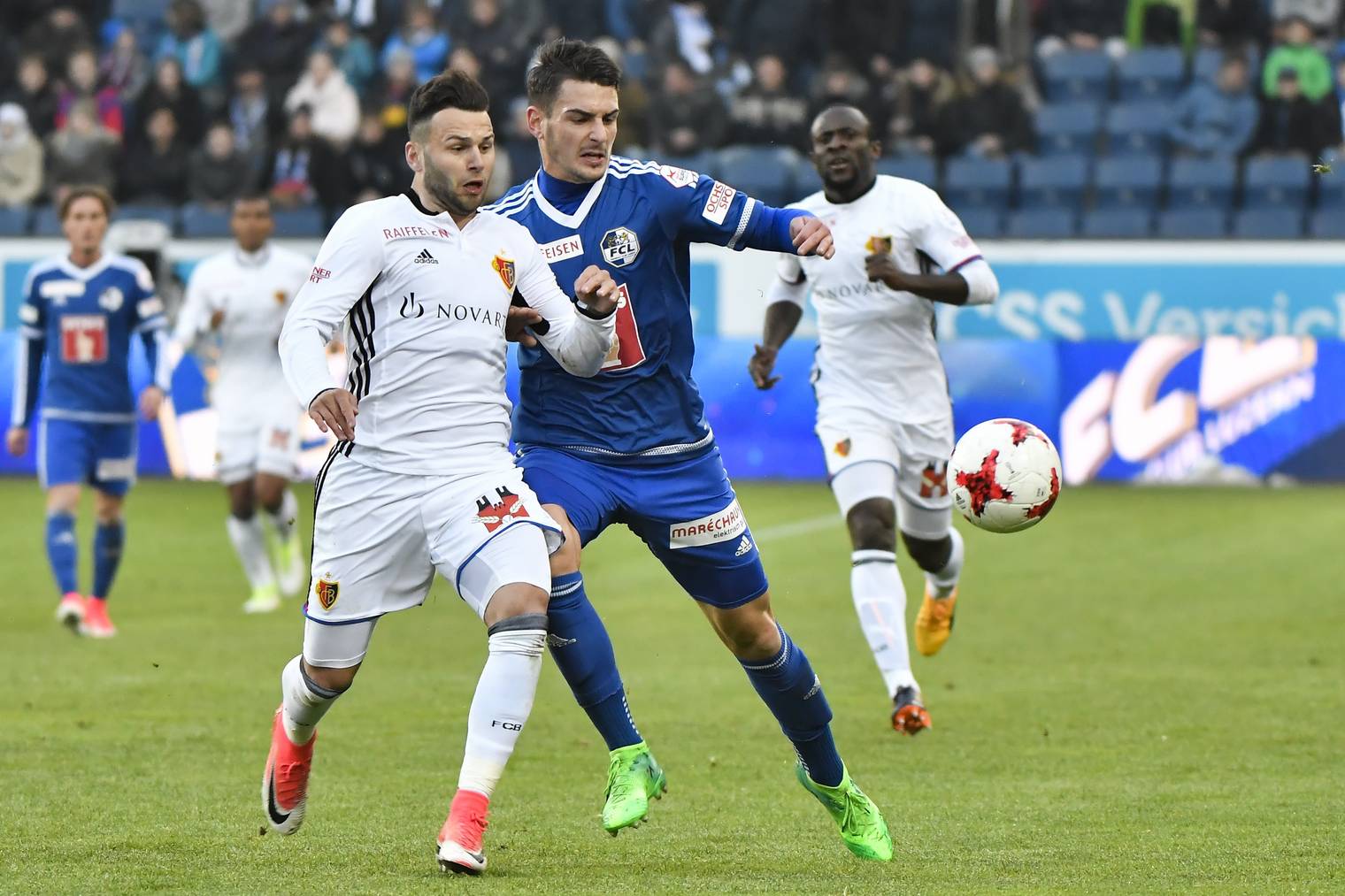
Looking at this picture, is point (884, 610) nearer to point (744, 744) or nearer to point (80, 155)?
point (744, 744)

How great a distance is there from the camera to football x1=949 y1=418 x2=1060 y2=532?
22.8ft

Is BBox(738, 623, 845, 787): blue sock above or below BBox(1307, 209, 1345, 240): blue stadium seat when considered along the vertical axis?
above

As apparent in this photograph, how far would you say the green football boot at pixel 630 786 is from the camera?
564 centimetres

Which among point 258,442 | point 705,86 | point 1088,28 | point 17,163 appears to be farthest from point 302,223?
point 258,442

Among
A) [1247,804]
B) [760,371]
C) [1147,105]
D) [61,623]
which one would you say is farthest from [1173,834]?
[1147,105]

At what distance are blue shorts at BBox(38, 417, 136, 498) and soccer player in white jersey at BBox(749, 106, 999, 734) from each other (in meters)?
4.44

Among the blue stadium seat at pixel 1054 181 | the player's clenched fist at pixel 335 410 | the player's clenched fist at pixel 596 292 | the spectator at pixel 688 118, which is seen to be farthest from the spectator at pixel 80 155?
the player's clenched fist at pixel 335 410

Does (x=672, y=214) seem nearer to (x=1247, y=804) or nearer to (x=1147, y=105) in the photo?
(x=1247, y=804)

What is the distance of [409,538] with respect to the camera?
5.62 m

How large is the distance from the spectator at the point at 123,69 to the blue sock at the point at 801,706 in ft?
59.0

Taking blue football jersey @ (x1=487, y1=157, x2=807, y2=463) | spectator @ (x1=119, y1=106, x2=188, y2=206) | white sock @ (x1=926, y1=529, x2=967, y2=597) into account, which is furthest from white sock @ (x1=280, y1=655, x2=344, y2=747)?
spectator @ (x1=119, y1=106, x2=188, y2=206)

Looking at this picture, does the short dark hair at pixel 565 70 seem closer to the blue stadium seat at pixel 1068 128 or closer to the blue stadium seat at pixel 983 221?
the blue stadium seat at pixel 983 221

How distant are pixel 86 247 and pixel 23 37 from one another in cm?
1296

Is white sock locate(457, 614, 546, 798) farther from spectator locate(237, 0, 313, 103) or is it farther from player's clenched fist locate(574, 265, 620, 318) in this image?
spectator locate(237, 0, 313, 103)
